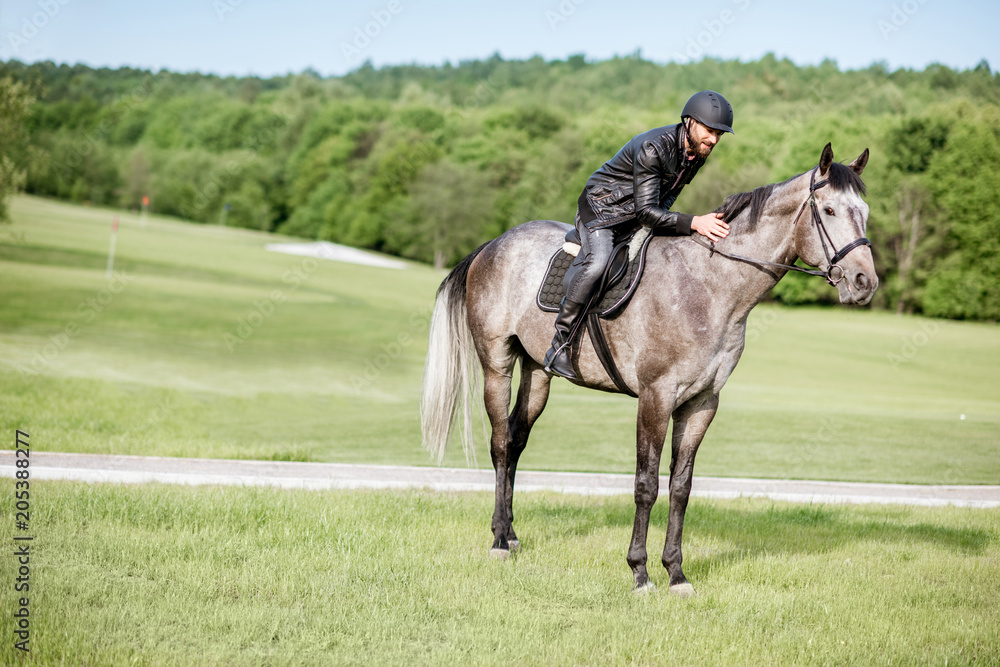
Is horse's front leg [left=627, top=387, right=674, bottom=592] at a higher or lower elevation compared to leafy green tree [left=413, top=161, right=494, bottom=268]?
lower

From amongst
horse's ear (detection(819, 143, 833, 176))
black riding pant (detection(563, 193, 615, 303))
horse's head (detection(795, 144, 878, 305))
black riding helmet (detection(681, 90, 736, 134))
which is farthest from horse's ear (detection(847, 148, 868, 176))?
black riding pant (detection(563, 193, 615, 303))

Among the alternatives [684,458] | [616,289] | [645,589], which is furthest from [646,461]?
[616,289]

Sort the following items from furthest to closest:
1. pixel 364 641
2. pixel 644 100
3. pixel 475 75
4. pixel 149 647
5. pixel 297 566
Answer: pixel 475 75 < pixel 644 100 < pixel 297 566 < pixel 364 641 < pixel 149 647

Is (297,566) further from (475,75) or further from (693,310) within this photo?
(475,75)

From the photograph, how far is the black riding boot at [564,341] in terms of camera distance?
19.6 ft

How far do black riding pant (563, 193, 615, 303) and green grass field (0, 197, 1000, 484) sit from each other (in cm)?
568

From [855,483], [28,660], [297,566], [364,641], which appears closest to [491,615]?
[364,641]

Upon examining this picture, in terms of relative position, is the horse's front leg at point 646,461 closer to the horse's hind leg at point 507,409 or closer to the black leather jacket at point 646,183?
the black leather jacket at point 646,183

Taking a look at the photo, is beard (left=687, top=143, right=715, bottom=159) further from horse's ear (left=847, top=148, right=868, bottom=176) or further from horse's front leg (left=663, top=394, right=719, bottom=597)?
horse's front leg (left=663, top=394, right=719, bottom=597)

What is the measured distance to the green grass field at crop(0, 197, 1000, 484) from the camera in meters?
12.2

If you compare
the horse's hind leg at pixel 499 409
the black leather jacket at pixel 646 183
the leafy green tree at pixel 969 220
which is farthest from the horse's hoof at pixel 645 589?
the leafy green tree at pixel 969 220

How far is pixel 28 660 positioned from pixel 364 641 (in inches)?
64.7

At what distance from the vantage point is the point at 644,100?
296ft

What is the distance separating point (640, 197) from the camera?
571 cm
